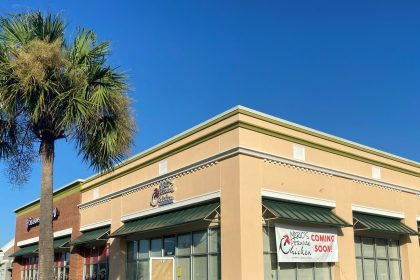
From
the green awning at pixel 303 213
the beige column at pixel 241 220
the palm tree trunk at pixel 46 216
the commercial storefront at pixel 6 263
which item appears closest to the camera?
the palm tree trunk at pixel 46 216

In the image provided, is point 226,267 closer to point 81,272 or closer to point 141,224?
point 141,224

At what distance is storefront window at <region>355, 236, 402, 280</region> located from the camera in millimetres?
21094

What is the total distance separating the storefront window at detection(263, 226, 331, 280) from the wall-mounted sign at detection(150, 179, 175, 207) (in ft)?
14.4

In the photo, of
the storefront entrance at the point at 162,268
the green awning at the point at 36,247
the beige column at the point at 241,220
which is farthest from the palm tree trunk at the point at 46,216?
the green awning at the point at 36,247

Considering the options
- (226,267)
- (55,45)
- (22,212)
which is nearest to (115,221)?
(226,267)

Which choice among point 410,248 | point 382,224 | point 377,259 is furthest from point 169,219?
point 410,248

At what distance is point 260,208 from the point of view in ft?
55.3

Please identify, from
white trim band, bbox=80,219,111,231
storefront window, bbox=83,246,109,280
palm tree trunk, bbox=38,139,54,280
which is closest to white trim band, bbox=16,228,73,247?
white trim band, bbox=80,219,111,231

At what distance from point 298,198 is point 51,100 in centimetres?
949

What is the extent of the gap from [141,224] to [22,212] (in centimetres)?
2072

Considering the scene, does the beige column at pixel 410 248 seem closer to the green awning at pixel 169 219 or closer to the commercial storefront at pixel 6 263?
the green awning at pixel 169 219

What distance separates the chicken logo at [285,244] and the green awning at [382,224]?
4165 mm

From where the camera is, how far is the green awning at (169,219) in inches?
687

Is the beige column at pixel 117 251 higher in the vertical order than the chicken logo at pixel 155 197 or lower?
lower
